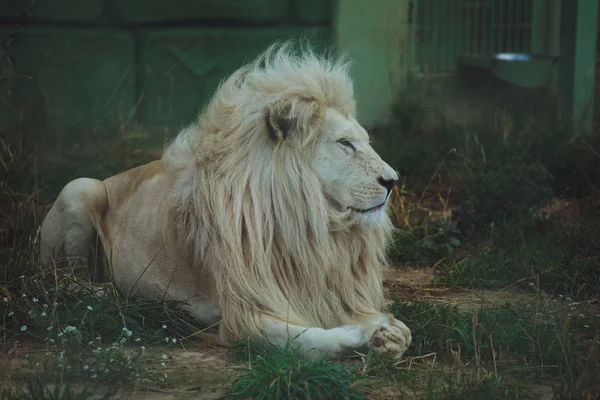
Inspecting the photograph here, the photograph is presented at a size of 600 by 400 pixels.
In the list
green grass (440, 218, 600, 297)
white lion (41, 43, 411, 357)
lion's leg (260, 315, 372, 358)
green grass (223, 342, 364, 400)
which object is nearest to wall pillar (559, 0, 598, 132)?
green grass (440, 218, 600, 297)

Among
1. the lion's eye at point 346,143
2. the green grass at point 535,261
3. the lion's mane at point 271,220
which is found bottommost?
the green grass at point 535,261

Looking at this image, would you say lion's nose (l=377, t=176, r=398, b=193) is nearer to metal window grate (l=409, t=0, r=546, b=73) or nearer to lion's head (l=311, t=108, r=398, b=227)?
lion's head (l=311, t=108, r=398, b=227)

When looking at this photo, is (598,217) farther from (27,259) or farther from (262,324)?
(27,259)

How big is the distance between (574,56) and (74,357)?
543cm

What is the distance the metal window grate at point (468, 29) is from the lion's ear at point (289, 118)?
4.27 meters

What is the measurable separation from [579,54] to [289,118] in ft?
14.8

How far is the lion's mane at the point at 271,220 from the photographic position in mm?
3539

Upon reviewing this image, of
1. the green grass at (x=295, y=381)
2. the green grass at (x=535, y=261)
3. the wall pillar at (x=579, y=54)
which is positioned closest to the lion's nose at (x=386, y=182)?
the green grass at (x=295, y=381)

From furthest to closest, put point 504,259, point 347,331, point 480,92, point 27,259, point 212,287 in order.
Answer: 1. point 480,92
2. point 504,259
3. point 27,259
4. point 212,287
5. point 347,331

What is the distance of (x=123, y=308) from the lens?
3713 millimetres

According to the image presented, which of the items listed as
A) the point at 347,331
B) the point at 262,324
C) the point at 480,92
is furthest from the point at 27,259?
the point at 480,92

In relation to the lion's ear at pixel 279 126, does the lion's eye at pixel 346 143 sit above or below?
below

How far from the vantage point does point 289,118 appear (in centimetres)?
358

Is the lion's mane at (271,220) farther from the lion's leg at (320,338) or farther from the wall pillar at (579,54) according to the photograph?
the wall pillar at (579,54)
